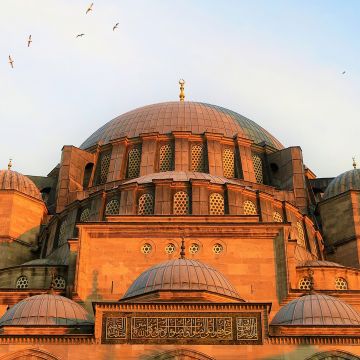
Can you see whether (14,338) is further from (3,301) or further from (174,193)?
(174,193)

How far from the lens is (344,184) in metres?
42.3

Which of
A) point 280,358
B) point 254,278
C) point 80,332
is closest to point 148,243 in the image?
point 254,278

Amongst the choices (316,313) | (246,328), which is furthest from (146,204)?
(246,328)

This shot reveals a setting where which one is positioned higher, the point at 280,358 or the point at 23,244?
the point at 23,244

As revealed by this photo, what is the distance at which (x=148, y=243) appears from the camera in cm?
3183

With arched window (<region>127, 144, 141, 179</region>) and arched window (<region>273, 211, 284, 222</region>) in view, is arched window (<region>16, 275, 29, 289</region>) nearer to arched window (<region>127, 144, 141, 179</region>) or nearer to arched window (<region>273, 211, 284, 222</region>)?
arched window (<region>127, 144, 141, 179</region>)

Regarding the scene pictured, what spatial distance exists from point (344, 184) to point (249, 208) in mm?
7412

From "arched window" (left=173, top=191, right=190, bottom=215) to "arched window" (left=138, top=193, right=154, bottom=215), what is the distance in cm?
100

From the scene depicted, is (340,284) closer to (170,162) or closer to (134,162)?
(170,162)

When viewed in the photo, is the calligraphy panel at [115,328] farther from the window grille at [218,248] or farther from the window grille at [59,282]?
the window grille at [59,282]

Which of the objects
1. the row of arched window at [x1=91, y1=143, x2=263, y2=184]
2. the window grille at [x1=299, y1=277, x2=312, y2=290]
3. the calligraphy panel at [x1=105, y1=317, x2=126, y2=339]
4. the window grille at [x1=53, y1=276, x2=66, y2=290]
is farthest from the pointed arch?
the row of arched window at [x1=91, y1=143, x2=263, y2=184]

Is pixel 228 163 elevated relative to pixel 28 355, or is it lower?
elevated

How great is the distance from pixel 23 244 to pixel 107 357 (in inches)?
624

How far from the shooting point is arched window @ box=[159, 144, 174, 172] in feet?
139
